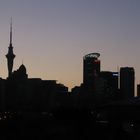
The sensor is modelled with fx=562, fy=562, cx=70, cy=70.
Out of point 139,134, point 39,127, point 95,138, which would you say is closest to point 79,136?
point 95,138

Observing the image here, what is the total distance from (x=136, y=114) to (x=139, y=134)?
5287 cm

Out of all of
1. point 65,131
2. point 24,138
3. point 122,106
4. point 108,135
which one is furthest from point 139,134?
point 122,106

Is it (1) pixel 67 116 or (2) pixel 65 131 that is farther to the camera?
(1) pixel 67 116

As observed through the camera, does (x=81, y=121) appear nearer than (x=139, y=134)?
No

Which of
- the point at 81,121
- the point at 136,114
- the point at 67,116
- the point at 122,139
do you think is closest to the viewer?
the point at 122,139

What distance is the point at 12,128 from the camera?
68250mm

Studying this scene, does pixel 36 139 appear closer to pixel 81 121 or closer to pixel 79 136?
pixel 79 136

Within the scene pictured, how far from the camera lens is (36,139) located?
5681 centimetres

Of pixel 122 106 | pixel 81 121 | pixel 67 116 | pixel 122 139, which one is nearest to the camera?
pixel 122 139

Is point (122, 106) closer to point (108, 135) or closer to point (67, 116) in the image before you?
point (67, 116)

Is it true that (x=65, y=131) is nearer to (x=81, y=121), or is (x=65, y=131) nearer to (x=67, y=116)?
(x=81, y=121)

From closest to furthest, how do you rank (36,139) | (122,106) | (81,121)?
(36,139)
(81,121)
(122,106)

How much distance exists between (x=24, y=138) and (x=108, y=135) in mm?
8634

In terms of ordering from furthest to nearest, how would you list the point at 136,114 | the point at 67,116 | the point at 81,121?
the point at 136,114
the point at 67,116
the point at 81,121
